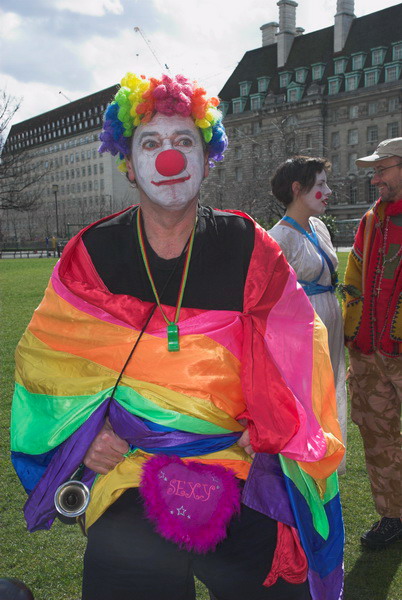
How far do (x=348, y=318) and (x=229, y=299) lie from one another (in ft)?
5.99

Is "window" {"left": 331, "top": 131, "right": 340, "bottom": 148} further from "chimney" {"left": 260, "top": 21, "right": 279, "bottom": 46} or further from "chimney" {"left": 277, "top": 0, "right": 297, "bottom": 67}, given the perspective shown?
"chimney" {"left": 260, "top": 21, "right": 279, "bottom": 46}

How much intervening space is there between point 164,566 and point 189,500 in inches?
8.6

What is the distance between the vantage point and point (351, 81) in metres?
60.6

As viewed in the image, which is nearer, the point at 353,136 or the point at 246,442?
the point at 246,442

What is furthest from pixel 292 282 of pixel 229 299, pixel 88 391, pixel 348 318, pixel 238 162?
pixel 238 162

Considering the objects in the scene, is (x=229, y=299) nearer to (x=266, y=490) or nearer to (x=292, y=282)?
(x=292, y=282)

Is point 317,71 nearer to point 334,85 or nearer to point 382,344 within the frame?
point 334,85

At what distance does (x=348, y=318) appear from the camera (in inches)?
147

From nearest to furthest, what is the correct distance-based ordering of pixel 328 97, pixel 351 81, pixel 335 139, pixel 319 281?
pixel 319 281
pixel 351 81
pixel 328 97
pixel 335 139

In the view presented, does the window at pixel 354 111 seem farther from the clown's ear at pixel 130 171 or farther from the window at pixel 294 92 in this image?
the clown's ear at pixel 130 171

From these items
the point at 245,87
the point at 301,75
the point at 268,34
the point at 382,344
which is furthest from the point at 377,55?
the point at 382,344

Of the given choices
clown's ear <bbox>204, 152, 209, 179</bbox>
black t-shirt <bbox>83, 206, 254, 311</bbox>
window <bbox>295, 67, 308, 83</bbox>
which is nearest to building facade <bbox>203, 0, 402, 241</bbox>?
window <bbox>295, 67, 308, 83</bbox>

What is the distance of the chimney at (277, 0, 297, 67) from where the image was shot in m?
62.2

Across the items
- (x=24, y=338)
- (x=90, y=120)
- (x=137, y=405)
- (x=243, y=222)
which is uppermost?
(x=90, y=120)
